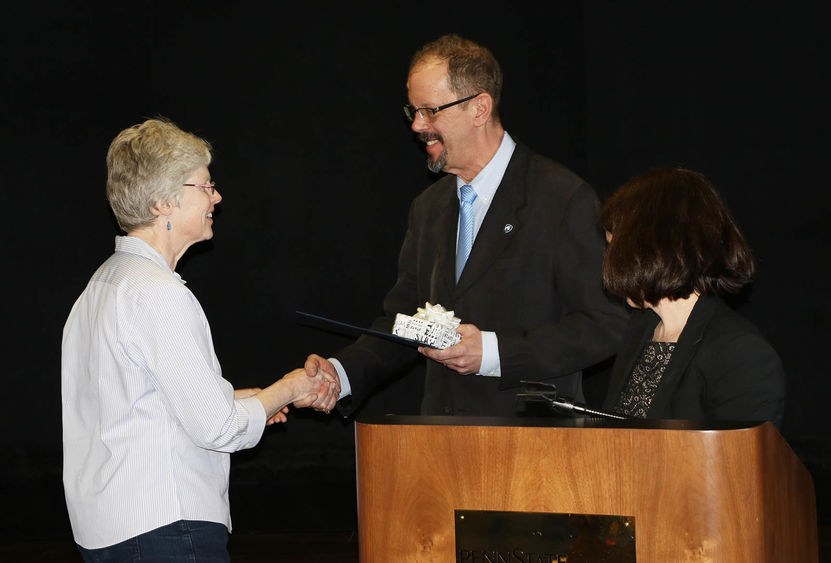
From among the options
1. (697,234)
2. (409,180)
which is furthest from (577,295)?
(409,180)

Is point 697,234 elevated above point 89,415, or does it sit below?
above

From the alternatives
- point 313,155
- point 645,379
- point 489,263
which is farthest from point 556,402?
point 313,155

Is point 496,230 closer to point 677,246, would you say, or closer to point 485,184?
point 485,184

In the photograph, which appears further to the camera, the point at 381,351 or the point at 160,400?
the point at 381,351

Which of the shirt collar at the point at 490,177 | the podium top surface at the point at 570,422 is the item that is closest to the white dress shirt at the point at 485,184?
the shirt collar at the point at 490,177

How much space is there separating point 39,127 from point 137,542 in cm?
347

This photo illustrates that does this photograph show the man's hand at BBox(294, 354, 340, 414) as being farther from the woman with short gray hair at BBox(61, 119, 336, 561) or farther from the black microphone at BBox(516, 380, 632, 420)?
the black microphone at BBox(516, 380, 632, 420)

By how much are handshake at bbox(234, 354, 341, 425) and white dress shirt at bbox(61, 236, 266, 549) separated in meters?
0.24

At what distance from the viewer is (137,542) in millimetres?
1852

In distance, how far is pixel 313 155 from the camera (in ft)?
15.4

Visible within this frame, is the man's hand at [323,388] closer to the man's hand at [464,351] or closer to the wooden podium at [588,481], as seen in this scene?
the man's hand at [464,351]

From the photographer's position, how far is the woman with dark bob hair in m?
1.71

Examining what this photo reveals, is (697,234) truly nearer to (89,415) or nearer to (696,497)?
(696,497)

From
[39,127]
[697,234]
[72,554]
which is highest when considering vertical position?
[39,127]
